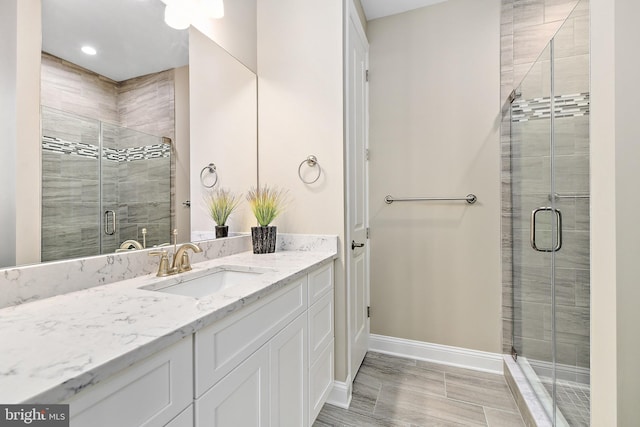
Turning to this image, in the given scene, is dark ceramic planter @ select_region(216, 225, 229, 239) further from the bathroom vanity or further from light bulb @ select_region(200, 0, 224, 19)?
light bulb @ select_region(200, 0, 224, 19)

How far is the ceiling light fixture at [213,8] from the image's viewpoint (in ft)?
5.02

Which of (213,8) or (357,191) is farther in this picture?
(357,191)

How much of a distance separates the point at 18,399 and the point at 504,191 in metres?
2.41

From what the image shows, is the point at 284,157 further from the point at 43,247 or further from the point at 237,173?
the point at 43,247

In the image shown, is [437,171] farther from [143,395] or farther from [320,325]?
[143,395]

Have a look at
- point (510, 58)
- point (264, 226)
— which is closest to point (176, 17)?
point (264, 226)

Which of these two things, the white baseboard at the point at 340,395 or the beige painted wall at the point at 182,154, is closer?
the beige painted wall at the point at 182,154

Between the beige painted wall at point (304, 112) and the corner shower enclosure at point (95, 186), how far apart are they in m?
0.75

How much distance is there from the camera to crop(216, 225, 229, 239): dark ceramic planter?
1.65 meters

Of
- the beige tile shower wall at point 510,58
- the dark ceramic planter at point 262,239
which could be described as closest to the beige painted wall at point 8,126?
the dark ceramic planter at point 262,239

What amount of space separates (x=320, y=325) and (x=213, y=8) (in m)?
1.81

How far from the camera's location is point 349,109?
5.95 ft

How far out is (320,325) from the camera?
1500mm

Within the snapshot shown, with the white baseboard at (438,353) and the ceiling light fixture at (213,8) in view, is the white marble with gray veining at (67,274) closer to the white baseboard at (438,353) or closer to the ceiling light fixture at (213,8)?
the ceiling light fixture at (213,8)
